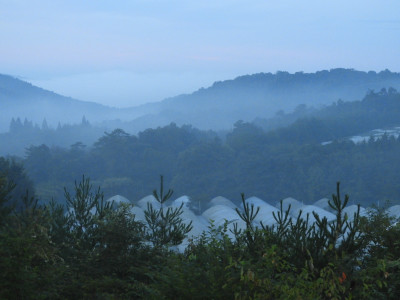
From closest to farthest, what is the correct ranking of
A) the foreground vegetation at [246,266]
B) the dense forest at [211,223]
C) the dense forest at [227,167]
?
the foreground vegetation at [246,266], the dense forest at [211,223], the dense forest at [227,167]

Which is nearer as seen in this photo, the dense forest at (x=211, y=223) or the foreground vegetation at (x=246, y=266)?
the foreground vegetation at (x=246, y=266)

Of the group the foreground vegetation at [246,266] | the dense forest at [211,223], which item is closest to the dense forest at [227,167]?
the dense forest at [211,223]

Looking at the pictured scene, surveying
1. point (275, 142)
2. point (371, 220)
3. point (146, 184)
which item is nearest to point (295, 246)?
point (371, 220)

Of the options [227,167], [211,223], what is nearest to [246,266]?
[211,223]

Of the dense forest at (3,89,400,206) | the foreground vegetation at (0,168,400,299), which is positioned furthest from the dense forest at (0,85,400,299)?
the dense forest at (3,89,400,206)

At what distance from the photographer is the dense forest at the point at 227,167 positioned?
3135 inches

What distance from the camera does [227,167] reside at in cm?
9069

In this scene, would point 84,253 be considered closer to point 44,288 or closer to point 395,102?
point 44,288

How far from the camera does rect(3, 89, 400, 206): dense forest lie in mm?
79625

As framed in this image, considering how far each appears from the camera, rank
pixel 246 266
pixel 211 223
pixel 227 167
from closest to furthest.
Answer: pixel 246 266 → pixel 211 223 → pixel 227 167

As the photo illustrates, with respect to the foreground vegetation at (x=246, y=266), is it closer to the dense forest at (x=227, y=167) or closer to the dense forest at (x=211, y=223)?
the dense forest at (x=211, y=223)

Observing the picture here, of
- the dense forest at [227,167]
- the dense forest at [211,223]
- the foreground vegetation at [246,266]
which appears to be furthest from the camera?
the dense forest at [227,167]

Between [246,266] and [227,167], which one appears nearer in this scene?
[246,266]

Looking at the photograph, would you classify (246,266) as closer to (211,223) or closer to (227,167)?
(211,223)
